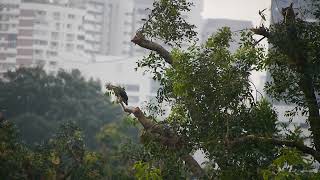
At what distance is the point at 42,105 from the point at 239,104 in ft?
123

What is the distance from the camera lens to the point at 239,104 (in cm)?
782

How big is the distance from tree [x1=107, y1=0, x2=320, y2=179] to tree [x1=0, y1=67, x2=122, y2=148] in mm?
33623

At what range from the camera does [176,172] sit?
845 cm

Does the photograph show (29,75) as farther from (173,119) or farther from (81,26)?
(81,26)

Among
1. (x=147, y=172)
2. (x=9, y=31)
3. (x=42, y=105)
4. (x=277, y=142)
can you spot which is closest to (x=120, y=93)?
(x=147, y=172)

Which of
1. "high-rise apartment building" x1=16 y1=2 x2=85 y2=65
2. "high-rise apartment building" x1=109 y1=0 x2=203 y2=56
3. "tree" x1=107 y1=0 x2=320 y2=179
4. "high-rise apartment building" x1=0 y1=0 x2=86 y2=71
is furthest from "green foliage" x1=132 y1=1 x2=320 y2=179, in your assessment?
"high-rise apartment building" x1=109 y1=0 x2=203 y2=56

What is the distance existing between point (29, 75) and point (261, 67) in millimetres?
38001

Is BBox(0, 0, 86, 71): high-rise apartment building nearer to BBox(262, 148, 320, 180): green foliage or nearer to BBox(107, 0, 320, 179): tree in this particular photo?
BBox(107, 0, 320, 179): tree

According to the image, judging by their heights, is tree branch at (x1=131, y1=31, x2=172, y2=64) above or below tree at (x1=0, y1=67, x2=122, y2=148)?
above

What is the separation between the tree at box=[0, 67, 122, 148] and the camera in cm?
4153

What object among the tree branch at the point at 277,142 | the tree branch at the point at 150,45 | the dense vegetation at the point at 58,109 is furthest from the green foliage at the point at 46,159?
the tree branch at the point at 277,142

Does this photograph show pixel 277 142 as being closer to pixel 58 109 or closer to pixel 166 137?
pixel 166 137

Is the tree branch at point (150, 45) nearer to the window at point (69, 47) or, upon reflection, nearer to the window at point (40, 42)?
the window at point (40, 42)

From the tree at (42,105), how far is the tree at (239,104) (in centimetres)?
3362
